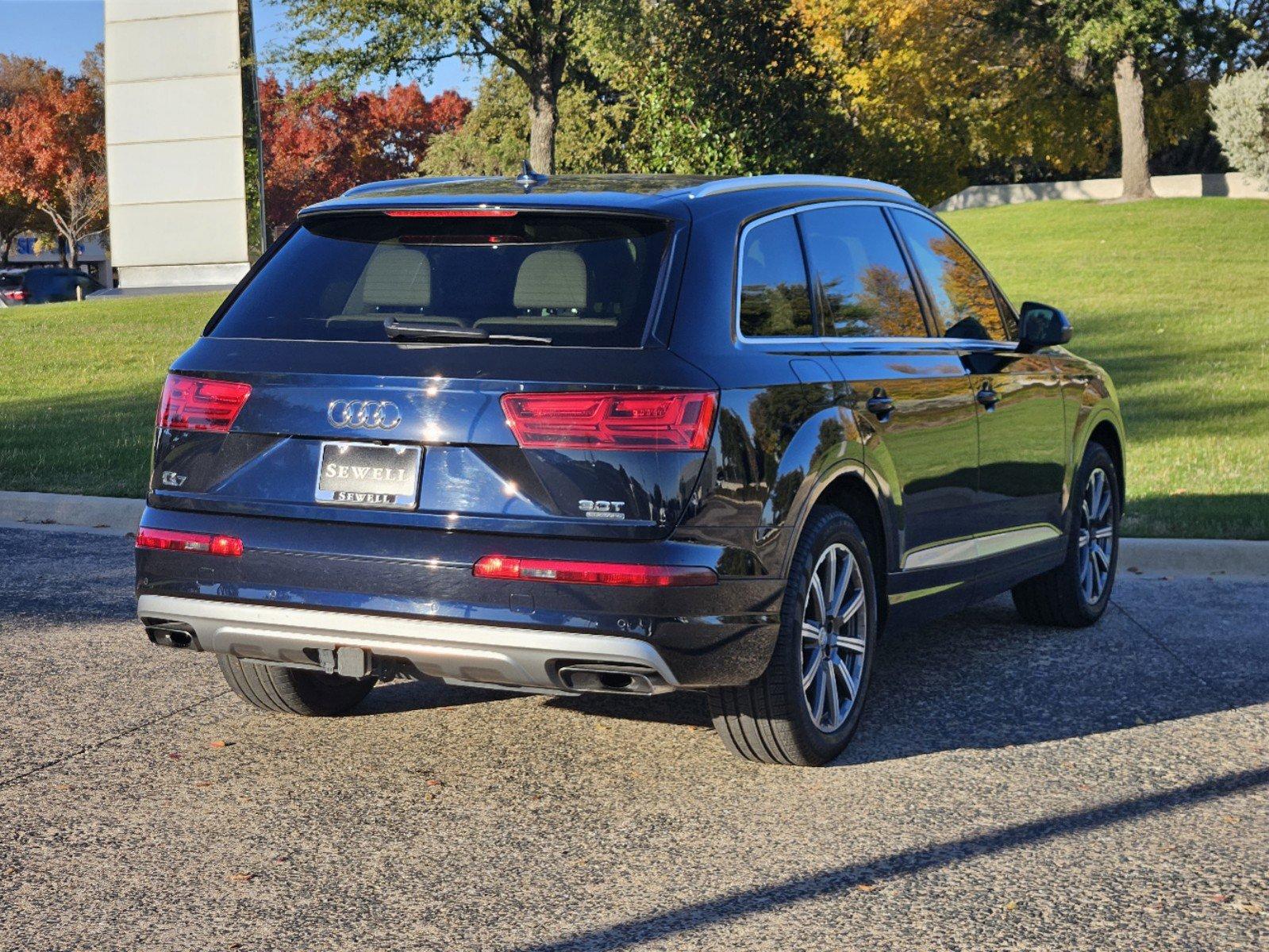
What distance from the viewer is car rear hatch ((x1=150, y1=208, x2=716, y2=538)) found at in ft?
15.0

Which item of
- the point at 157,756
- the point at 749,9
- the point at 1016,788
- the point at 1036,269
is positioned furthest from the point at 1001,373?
the point at 1036,269

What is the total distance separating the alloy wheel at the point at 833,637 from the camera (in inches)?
207

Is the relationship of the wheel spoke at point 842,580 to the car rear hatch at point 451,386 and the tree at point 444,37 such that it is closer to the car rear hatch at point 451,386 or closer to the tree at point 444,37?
the car rear hatch at point 451,386

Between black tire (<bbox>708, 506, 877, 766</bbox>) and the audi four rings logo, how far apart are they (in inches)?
50.7

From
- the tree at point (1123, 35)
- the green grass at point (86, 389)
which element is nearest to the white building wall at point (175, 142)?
the green grass at point (86, 389)

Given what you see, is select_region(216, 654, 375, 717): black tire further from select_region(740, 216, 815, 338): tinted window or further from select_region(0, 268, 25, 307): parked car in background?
select_region(0, 268, 25, 307): parked car in background

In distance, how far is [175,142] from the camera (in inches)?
627

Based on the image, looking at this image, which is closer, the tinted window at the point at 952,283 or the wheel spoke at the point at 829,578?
the wheel spoke at the point at 829,578

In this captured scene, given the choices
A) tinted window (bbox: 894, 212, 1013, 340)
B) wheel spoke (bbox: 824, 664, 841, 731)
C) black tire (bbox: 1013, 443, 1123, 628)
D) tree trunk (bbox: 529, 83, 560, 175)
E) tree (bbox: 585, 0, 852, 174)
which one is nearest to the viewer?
wheel spoke (bbox: 824, 664, 841, 731)

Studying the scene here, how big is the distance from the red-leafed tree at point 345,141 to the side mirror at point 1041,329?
55.2m

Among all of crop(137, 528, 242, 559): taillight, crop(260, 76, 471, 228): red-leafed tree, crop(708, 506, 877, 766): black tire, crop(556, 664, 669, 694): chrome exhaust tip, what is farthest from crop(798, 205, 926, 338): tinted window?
crop(260, 76, 471, 228): red-leafed tree

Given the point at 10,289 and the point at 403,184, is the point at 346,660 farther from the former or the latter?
the point at 10,289

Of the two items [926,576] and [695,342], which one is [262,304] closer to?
[695,342]

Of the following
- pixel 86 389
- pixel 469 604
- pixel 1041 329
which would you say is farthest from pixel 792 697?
pixel 86 389
